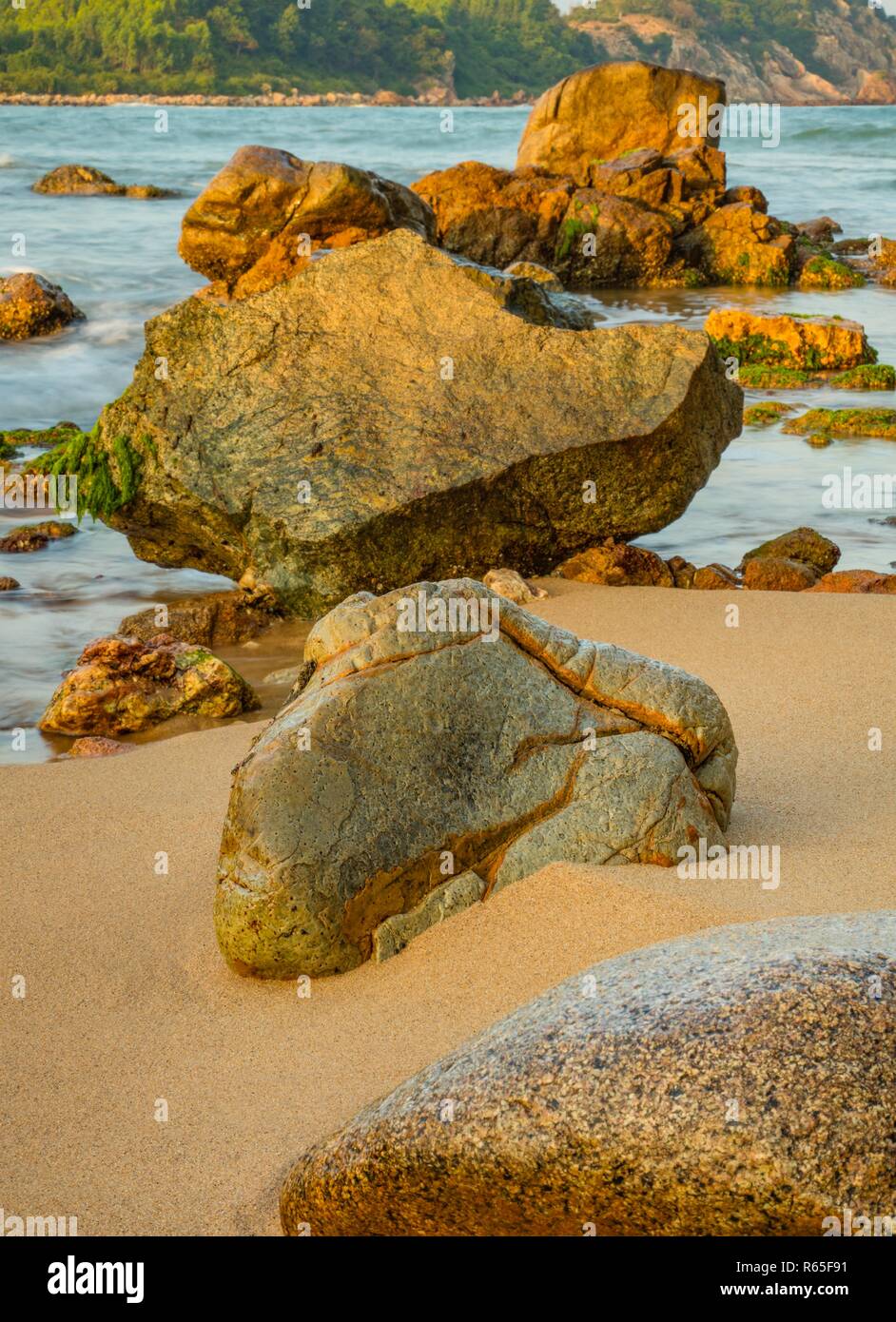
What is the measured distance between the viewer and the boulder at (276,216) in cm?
1495

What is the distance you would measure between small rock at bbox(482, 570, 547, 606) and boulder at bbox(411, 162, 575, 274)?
15.6m

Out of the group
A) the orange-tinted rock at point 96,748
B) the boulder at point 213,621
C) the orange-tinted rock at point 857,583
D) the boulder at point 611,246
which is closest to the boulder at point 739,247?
the boulder at point 611,246

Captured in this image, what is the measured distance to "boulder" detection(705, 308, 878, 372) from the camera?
16.6m

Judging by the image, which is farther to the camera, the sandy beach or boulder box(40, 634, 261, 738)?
boulder box(40, 634, 261, 738)

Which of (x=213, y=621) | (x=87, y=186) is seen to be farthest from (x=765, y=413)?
(x=87, y=186)

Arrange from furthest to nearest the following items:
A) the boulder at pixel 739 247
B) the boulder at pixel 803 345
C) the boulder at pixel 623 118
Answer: the boulder at pixel 623 118, the boulder at pixel 739 247, the boulder at pixel 803 345

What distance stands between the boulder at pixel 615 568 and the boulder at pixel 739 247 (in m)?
16.5

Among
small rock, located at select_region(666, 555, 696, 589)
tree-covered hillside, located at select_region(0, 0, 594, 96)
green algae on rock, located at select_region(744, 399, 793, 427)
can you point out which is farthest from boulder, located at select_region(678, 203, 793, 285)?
tree-covered hillside, located at select_region(0, 0, 594, 96)

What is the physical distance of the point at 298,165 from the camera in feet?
50.4

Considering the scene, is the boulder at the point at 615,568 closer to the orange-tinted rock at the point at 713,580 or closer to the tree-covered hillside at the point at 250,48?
the orange-tinted rock at the point at 713,580

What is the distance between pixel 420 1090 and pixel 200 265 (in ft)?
47.7

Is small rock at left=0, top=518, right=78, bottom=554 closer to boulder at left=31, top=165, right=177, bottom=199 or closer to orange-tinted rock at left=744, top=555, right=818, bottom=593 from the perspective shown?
orange-tinted rock at left=744, top=555, right=818, bottom=593
